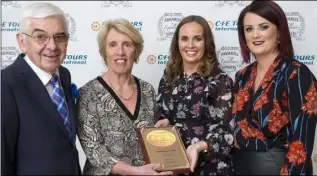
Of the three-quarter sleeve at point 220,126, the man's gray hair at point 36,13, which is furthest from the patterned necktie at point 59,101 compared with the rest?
the three-quarter sleeve at point 220,126

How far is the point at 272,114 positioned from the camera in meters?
1.54

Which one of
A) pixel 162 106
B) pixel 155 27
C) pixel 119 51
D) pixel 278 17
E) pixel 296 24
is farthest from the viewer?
pixel 155 27

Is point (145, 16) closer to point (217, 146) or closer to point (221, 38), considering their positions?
point (221, 38)

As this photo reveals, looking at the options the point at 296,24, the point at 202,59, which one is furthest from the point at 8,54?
the point at 296,24

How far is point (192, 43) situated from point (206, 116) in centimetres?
38

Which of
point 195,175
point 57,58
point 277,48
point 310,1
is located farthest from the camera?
point 310,1

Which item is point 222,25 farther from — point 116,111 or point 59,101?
point 59,101

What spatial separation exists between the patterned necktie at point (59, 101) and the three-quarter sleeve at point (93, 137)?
0.11m

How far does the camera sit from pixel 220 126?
1.78 metres

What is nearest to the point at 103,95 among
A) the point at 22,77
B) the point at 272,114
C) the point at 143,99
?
the point at 143,99

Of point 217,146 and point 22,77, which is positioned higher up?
point 22,77

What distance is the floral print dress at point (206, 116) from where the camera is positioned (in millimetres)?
1764

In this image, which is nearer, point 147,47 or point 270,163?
point 270,163

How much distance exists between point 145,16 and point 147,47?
0.22 m
